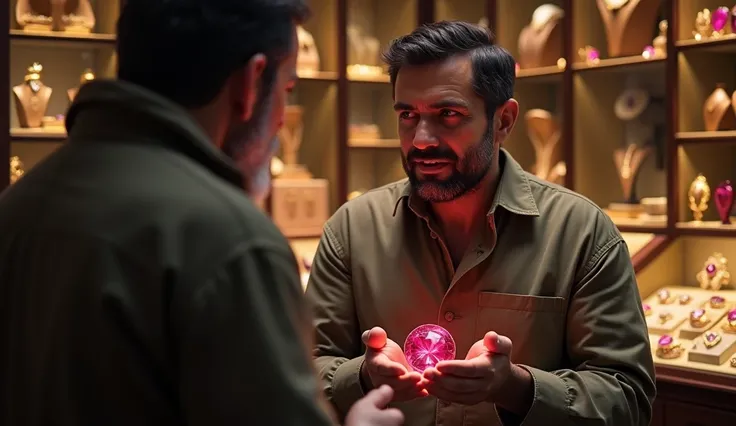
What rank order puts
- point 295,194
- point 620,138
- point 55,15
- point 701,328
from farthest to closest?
point 295,194, point 620,138, point 55,15, point 701,328

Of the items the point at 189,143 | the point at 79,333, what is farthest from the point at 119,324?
the point at 189,143

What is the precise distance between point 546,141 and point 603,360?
2.67 metres

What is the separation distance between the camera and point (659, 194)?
4320 millimetres

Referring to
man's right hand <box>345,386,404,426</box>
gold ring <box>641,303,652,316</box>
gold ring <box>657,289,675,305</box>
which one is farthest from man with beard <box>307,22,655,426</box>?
gold ring <box>657,289,675,305</box>

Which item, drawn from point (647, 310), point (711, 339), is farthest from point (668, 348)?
point (647, 310)

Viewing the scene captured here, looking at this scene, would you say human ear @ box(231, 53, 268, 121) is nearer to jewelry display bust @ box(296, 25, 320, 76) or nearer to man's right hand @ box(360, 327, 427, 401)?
man's right hand @ box(360, 327, 427, 401)

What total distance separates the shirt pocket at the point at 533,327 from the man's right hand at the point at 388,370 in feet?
0.88

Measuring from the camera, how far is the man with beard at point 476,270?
1964mm

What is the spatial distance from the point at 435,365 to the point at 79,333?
106 centimetres

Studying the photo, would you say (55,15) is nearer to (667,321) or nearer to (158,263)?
(667,321)

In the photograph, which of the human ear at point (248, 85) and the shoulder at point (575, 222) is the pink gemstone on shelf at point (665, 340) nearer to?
the shoulder at point (575, 222)

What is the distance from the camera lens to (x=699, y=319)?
3.48m

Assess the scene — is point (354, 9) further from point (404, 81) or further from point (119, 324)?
point (119, 324)

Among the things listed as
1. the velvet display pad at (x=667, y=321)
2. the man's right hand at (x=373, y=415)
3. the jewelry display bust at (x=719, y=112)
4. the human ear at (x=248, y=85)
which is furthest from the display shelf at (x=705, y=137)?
the human ear at (x=248, y=85)
